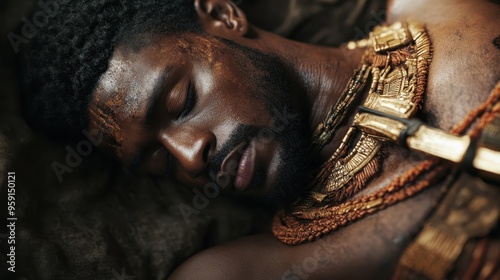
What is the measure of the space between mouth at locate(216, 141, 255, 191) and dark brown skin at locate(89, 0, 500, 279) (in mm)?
33

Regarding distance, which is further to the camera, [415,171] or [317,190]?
[317,190]

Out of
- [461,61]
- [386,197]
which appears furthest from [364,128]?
[461,61]

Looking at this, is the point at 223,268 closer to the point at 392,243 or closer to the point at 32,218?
the point at 392,243

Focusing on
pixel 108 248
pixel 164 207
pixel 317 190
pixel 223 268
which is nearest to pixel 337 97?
pixel 317 190

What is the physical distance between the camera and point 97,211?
1.48 meters

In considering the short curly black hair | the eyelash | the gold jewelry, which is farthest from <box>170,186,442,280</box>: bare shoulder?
the short curly black hair

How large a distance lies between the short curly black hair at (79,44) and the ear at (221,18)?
5 centimetres

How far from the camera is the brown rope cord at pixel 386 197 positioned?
3.50 feet

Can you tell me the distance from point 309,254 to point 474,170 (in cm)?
48

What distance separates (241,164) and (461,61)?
2.05 ft

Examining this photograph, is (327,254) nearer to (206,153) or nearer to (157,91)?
(206,153)

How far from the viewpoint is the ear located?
56.0 inches

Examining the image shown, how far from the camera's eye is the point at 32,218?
1.35 m

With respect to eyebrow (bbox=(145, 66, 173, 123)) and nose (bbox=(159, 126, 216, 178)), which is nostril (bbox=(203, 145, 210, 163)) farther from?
eyebrow (bbox=(145, 66, 173, 123))
